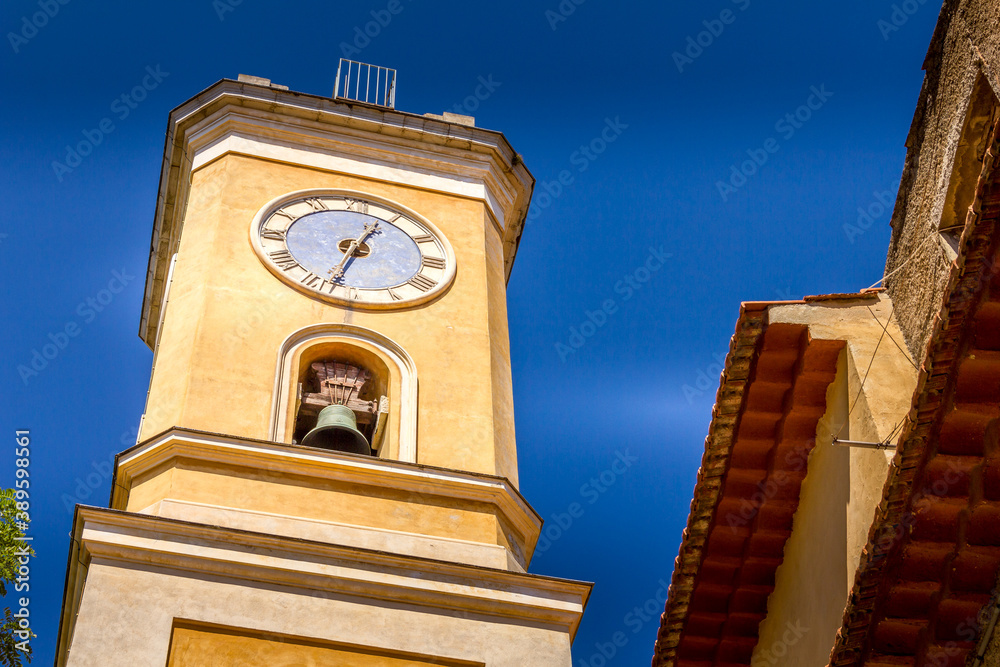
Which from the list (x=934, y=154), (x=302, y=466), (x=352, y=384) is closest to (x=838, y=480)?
(x=934, y=154)

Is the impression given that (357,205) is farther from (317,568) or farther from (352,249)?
(317,568)

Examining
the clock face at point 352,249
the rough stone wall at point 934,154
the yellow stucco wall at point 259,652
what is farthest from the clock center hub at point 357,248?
the rough stone wall at point 934,154

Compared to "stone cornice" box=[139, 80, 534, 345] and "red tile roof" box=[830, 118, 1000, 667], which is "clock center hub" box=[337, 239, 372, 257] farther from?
"red tile roof" box=[830, 118, 1000, 667]

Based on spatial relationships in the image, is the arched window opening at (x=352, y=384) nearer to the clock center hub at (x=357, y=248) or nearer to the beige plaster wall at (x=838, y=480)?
the clock center hub at (x=357, y=248)

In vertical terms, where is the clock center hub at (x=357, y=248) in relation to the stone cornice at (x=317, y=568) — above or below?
above

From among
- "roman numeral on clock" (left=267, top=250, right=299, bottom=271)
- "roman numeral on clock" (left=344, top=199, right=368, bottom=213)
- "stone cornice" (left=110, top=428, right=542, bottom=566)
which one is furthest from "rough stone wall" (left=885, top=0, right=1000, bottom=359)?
"roman numeral on clock" (left=344, top=199, right=368, bottom=213)

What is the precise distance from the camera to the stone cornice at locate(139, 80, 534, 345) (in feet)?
66.2

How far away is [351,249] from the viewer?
728 inches

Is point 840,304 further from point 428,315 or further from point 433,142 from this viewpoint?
point 433,142

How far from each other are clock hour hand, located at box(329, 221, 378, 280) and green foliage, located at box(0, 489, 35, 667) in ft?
15.7

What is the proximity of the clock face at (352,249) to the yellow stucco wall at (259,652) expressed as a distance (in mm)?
5561

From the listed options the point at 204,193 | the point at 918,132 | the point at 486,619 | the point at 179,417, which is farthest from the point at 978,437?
the point at 204,193

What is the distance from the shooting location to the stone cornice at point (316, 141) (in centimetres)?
2017

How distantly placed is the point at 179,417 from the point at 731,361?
24.0 ft
